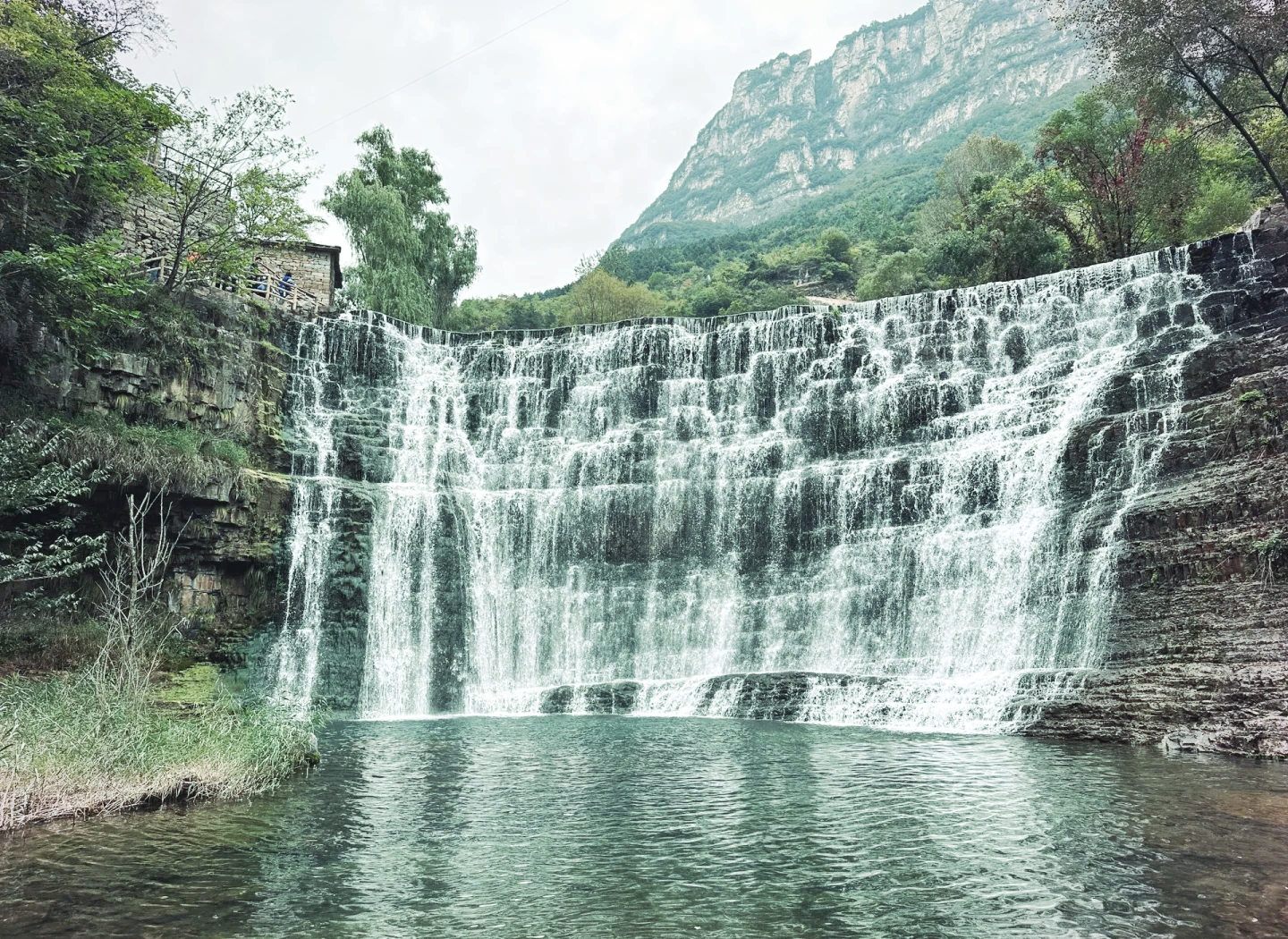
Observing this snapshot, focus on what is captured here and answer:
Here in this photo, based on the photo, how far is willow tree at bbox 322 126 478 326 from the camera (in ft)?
141

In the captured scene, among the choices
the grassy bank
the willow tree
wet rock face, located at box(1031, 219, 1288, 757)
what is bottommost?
the grassy bank

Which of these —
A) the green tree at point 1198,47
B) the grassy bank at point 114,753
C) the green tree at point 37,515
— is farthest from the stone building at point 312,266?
the green tree at point 1198,47

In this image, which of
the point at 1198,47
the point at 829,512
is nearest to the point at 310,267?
the point at 829,512

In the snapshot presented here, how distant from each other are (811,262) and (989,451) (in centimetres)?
5147

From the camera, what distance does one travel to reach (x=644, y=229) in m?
187

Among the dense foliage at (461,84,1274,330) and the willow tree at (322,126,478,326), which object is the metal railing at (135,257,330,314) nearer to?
the willow tree at (322,126,478,326)

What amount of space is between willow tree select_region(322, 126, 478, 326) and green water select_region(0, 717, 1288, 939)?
33.0 meters

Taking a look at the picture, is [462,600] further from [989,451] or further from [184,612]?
[989,451]

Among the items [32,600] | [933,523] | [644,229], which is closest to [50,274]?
[32,600]

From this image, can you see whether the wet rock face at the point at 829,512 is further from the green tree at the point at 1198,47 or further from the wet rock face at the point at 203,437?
the green tree at the point at 1198,47

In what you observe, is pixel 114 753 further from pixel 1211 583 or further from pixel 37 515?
pixel 1211 583

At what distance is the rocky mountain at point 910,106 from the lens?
134125 mm

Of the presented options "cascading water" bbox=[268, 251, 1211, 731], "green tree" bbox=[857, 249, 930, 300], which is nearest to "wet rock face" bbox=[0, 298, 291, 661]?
"cascading water" bbox=[268, 251, 1211, 731]

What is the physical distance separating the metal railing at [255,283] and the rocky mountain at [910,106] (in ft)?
340
